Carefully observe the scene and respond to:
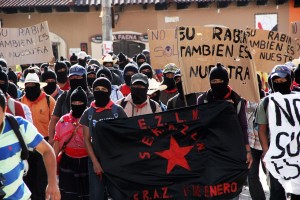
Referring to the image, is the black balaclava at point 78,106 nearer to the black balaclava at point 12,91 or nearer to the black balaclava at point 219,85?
the black balaclava at point 219,85

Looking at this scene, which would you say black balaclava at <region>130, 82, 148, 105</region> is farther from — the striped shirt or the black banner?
the striped shirt

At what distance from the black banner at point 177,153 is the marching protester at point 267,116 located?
0.22m

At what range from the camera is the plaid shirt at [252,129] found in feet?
26.7

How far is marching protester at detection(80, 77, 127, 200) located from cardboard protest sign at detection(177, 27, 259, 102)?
975 millimetres

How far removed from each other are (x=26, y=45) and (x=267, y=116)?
6.30 meters

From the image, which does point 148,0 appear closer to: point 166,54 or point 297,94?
point 166,54

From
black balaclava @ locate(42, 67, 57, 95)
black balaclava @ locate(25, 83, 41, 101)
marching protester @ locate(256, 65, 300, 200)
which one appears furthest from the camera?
black balaclava @ locate(42, 67, 57, 95)

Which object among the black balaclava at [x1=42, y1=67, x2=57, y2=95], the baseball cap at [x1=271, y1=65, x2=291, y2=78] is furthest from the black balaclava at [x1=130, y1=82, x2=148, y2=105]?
the black balaclava at [x1=42, y1=67, x2=57, y2=95]

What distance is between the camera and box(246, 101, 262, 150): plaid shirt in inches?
320

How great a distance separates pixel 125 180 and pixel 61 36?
83.1 ft

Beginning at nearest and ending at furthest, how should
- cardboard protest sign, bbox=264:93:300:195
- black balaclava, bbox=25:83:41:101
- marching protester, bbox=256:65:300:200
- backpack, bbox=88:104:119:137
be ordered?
cardboard protest sign, bbox=264:93:300:195 < marching protester, bbox=256:65:300:200 < backpack, bbox=88:104:119:137 < black balaclava, bbox=25:83:41:101

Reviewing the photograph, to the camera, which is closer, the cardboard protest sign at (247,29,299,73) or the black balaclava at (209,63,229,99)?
the black balaclava at (209,63,229,99)

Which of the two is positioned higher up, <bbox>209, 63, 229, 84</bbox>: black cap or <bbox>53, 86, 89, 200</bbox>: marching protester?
<bbox>209, 63, 229, 84</bbox>: black cap

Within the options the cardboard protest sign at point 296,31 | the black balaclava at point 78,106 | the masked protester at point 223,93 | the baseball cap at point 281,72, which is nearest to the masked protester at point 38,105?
the black balaclava at point 78,106
